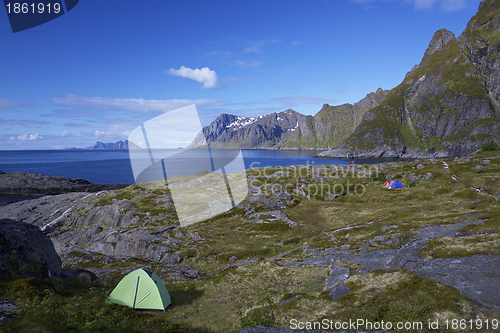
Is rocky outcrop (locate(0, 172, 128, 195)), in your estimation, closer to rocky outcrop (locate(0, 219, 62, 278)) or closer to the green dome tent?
rocky outcrop (locate(0, 219, 62, 278))

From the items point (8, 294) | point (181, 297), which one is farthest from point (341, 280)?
point (8, 294)

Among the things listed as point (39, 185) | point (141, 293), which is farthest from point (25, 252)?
point (39, 185)

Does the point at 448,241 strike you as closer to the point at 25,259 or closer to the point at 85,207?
the point at 25,259

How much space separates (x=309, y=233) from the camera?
4881 centimetres

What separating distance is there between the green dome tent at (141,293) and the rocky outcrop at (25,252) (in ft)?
22.5

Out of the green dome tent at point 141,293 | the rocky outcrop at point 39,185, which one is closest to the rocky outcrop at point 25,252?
the green dome tent at point 141,293

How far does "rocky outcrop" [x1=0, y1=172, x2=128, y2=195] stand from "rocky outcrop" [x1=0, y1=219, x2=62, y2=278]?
383 ft

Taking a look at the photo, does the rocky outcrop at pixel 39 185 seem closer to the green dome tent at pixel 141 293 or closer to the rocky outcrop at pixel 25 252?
the rocky outcrop at pixel 25 252

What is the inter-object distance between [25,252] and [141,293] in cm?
1070

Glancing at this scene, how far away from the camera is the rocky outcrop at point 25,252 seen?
19094 mm

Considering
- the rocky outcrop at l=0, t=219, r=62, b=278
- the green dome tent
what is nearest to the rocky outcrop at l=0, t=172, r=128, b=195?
the rocky outcrop at l=0, t=219, r=62, b=278

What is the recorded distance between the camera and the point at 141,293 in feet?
70.3

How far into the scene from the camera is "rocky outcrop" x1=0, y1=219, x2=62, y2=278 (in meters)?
19.1

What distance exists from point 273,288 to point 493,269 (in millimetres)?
18007
